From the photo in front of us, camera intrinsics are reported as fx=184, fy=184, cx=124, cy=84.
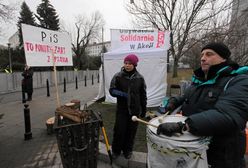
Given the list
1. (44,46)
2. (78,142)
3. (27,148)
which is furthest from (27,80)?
(78,142)

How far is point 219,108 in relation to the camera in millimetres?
1334

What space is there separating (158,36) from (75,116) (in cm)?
623

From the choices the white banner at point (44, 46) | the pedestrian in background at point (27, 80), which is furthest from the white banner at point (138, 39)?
the pedestrian in background at point (27, 80)

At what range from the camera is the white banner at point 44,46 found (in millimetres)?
4367

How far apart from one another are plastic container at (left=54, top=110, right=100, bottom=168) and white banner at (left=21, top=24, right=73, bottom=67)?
273cm

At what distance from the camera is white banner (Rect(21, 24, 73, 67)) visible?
4.37m

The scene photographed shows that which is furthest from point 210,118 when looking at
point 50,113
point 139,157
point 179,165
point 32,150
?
point 50,113

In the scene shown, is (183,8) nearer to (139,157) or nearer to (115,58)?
(115,58)

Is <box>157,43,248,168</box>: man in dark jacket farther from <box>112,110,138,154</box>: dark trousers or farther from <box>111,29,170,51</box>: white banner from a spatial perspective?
<box>111,29,170,51</box>: white banner

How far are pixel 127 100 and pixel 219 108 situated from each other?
199cm

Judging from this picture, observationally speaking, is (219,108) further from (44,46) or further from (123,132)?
(44,46)

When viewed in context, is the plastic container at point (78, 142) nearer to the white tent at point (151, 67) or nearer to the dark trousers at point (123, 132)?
the dark trousers at point (123, 132)

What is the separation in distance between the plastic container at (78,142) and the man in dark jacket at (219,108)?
50.2 inches

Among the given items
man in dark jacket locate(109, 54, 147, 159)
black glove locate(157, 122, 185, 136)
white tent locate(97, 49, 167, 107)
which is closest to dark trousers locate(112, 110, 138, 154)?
man in dark jacket locate(109, 54, 147, 159)
